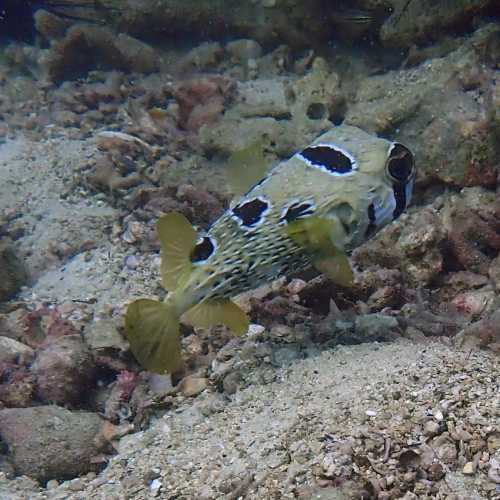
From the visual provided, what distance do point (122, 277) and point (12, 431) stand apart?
72.6 inches

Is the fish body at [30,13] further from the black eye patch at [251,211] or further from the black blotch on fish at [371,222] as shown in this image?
the black blotch on fish at [371,222]

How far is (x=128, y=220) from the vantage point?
19.3 ft

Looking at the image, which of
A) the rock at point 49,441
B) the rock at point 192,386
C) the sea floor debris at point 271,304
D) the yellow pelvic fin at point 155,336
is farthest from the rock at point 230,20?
the rock at point 49,441

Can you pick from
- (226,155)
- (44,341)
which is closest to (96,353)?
(44,341)

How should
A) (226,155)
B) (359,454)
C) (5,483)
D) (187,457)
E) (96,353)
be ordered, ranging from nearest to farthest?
(359,454) → (187,457) → (5,483) → (96,353) → (226,155)

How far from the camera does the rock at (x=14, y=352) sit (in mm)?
4496

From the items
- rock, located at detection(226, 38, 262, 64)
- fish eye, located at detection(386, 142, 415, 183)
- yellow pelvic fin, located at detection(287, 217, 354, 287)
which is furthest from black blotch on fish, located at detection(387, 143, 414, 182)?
rock, located at detection(226, 38, 262, 64)

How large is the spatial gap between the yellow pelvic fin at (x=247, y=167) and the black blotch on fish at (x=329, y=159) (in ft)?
1.15

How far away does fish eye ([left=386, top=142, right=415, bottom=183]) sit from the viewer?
3.29m

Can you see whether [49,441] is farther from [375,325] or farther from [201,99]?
[201,99]

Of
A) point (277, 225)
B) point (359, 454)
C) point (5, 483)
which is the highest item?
point (277, 225)

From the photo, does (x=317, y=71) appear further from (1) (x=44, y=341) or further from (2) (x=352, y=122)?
(1) (x=44, y=341)

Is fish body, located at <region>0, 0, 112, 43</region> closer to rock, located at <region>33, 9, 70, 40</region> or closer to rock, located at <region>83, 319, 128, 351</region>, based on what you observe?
rock, located at <region>33, 9, 70, 40</region>

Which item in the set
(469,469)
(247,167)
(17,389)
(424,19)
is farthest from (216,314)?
(424,19)
